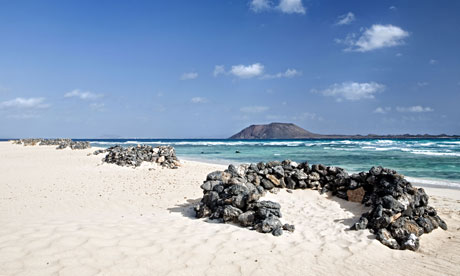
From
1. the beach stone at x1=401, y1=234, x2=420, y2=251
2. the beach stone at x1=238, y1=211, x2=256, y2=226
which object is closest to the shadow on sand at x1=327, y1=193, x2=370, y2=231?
the beach stone at x1=401, y1=234, x2=420, y2=251

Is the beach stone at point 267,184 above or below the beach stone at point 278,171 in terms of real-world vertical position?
below

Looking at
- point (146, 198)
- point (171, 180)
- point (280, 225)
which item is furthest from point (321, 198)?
point (171, 180)

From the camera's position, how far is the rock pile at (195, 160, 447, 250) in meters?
6.26

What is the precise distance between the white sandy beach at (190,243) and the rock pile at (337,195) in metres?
0.27

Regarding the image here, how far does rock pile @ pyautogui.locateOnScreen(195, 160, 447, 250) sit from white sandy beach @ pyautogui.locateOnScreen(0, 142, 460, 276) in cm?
27

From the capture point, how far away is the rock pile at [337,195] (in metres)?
6.26

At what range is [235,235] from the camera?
19.7 ft

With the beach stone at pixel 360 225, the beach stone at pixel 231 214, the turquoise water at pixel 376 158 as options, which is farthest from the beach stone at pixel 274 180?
the turquoise water at pixel 376 158

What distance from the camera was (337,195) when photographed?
878 centimetres

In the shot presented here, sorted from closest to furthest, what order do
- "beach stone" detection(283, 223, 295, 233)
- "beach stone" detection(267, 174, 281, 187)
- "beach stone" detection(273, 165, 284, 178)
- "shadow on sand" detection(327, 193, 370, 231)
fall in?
"beach stone" detection(283, 223, 295, 233), "shadow on sand" detection(327, 193, 370, 231), "beach stone" detection(267, 174, 281, 187), "beach stone" detection(273, 165, 284, 178)

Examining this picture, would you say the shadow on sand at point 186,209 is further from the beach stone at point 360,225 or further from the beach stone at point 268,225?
the beach stone at point 360,225

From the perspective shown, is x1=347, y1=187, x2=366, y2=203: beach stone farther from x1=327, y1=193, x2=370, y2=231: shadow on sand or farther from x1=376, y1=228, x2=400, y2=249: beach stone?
x1=376, y1=228, x2=400, y2=249: beach stone

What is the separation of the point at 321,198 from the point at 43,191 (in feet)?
32.8

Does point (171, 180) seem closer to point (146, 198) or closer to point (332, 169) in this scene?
point (146, 198)
